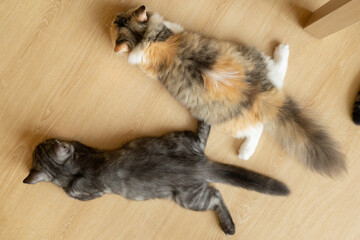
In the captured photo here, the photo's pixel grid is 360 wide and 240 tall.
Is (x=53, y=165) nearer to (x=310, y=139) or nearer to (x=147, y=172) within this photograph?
(x=147, y=172)

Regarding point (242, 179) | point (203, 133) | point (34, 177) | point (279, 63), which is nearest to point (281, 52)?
point (279, 63)

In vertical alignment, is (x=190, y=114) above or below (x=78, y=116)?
above

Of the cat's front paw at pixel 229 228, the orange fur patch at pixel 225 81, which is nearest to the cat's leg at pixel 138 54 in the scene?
the orange fur patch at pixel 225 81

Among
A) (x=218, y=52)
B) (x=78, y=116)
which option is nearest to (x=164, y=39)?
(x=218, y=52)

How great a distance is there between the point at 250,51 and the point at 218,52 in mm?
187

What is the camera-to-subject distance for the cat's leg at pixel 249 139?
131 centimetres

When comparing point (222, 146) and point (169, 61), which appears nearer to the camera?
point (169, 61)

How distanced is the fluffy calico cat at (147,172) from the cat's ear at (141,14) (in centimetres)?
64

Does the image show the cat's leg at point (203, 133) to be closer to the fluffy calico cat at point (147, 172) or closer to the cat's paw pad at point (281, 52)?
the fluffy calico cat at point (147, 172)

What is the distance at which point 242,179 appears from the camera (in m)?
1.31

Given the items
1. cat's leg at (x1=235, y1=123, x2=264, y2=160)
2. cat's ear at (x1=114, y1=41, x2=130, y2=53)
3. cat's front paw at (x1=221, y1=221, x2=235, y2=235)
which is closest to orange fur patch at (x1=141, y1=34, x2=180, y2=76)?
cat's ear at (x1=114, y1=41, x2=130, y2=53)

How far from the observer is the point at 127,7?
1488 mm

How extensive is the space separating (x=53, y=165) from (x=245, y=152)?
40.9 inches

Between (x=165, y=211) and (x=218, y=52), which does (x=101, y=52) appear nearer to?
(x=218, y=52)
